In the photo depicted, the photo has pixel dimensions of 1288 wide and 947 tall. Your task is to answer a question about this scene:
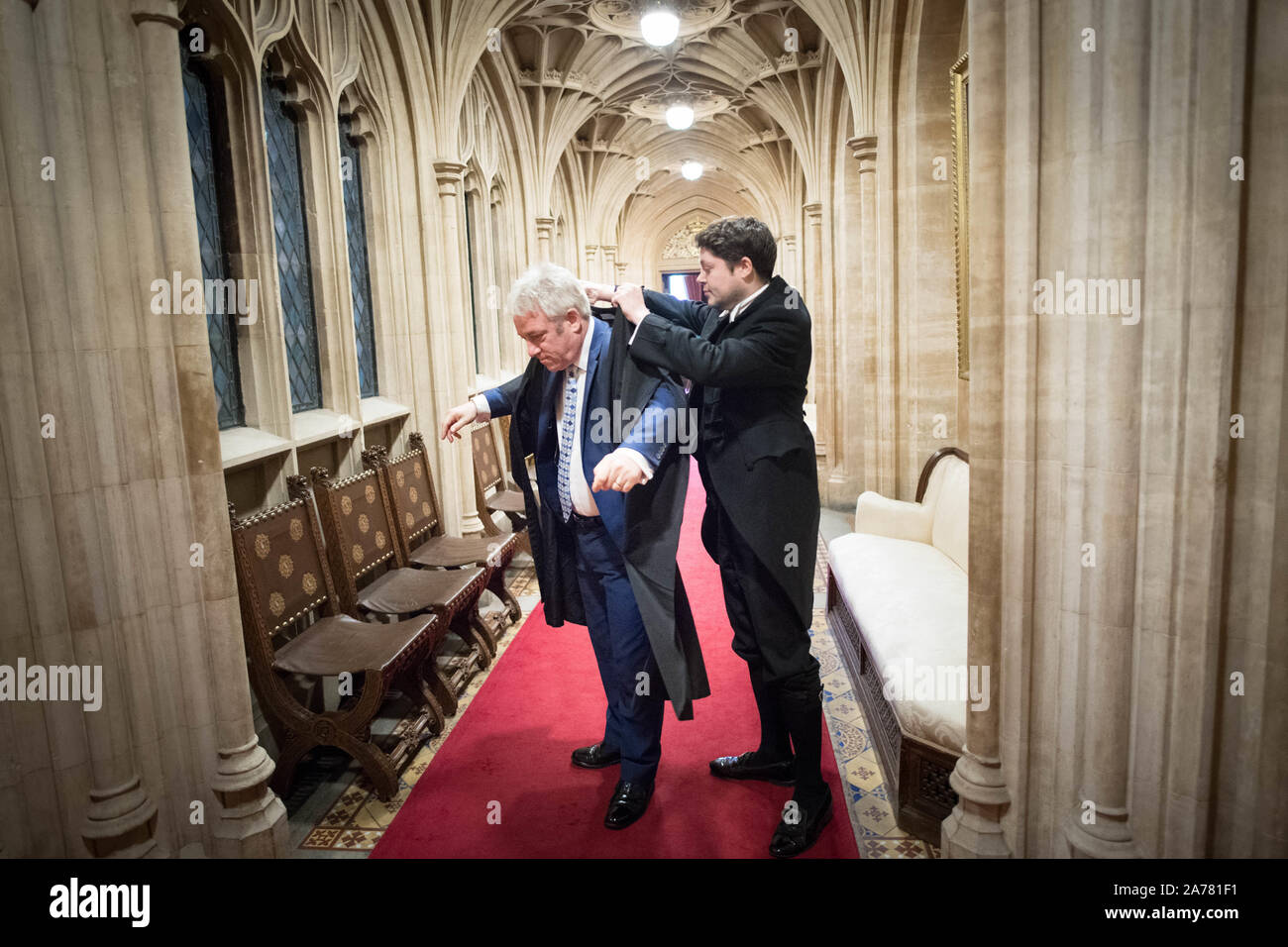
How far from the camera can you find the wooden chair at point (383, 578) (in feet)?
12.9

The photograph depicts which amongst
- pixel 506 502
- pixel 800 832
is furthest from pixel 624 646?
pixel 506 502

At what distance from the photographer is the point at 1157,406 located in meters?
2.02

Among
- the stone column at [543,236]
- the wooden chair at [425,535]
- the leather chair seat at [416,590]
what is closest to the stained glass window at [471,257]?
the stone column at [543,236]

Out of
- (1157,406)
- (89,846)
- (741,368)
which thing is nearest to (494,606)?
(89,846)

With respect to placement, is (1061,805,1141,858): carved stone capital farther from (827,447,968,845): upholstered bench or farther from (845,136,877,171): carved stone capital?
(845,136,877,171): carved stone capital

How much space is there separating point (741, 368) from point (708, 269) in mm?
421

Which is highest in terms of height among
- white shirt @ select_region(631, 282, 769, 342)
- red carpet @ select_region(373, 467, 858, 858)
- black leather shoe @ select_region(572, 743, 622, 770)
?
white shirt @ select_region(631, 282, 769, 342)

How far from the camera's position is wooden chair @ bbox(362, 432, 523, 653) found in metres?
4.80

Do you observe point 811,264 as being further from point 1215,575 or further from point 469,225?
point 1215,575

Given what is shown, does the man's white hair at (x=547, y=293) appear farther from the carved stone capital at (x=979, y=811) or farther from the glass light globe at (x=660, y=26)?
the glass light globe at (x=660, y=26)

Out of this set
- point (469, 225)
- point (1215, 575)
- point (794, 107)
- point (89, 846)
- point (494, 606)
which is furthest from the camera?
point (794, 107)

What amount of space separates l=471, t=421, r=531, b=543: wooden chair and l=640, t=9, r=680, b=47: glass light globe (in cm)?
423

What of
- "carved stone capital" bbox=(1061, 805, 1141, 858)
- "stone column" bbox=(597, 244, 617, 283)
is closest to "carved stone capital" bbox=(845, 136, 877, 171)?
"carved stone capital" bbox=(1061, 805, 1141, 858)

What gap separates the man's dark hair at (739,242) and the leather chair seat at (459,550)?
2.68m
